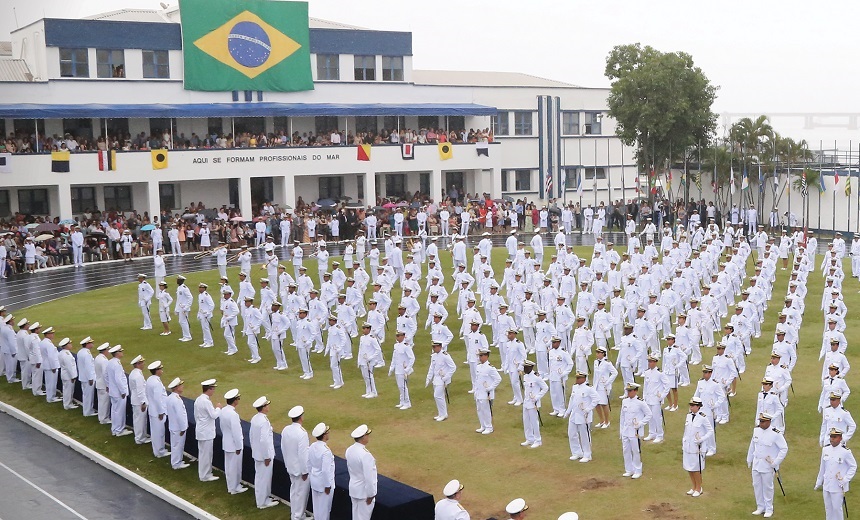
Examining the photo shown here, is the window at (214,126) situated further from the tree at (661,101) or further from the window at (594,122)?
the window at (594,122)

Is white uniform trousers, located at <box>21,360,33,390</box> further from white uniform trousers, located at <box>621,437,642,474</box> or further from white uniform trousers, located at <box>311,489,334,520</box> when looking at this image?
white uniform trousers, located at <box>621,437,642,474</box>

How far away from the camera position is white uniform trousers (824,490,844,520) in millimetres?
12859

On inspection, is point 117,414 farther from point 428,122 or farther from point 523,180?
point 523,180

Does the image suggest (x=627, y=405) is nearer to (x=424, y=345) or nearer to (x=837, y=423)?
(x=837, y=423)

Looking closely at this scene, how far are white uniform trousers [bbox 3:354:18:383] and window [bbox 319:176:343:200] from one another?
28227 millimetres

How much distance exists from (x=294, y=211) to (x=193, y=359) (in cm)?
2230

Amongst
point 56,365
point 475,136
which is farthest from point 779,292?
point 475,136

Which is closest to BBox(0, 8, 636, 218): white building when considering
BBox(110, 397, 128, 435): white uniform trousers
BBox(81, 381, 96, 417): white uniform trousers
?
BBox(81, 381, 96, 417): white uniform trousers

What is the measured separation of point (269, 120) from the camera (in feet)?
160

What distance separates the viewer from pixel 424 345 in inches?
970

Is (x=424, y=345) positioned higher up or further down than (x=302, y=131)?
further down

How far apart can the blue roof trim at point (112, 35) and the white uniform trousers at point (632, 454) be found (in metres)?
36.4

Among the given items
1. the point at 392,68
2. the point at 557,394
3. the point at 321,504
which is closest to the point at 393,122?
the point at 392,68

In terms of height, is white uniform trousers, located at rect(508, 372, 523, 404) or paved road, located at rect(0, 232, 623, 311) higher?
paved road, located at rect(0, 232, 623, 311)
